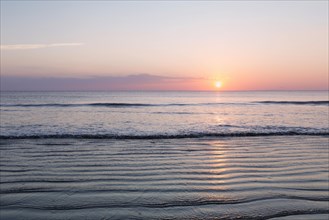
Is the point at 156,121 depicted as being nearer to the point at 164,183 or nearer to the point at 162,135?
the point at 162,135

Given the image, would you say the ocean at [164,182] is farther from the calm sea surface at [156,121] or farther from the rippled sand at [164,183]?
the calm sea surface at [156,121]

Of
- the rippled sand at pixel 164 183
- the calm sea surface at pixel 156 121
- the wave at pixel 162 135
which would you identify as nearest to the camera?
the rippled sand at pixel 164 183

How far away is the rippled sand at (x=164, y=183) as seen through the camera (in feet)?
11.5

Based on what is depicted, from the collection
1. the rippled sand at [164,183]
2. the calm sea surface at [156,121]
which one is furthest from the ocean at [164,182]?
the calm sea surface at [156,121]

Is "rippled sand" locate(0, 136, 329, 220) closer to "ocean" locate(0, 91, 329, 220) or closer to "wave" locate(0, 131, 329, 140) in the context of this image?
"ocean" locate(0, 91, 329, 220)

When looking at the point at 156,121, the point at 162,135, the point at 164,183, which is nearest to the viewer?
the point at 164,183

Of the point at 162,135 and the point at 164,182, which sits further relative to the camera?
the point at 162,135

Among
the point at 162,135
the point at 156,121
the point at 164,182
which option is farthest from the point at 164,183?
the point at 156,121

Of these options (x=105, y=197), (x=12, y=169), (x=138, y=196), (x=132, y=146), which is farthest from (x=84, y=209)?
(x=132, y=146)

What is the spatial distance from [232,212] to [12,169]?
14.5 feet

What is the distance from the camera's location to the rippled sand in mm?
3512

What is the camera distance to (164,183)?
4.77 meters

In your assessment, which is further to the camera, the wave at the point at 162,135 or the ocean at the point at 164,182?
the wave at the point at 162,135

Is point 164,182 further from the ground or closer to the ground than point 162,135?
further from the ground
